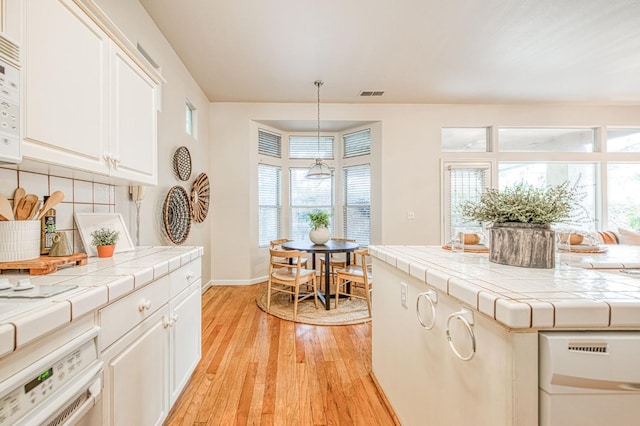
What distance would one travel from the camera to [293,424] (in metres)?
1.57

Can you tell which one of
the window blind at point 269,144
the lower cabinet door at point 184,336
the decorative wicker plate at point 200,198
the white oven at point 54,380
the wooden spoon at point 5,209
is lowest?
the lower cabinet door at point 184,336

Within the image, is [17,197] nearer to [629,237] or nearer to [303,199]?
[303,199]

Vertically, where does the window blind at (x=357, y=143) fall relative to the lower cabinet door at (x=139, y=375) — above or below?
above

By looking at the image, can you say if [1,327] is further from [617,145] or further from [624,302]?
[617,145]

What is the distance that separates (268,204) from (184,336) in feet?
10.9

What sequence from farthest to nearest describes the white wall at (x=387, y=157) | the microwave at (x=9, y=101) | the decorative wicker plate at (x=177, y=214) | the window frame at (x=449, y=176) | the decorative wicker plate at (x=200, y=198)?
the window frame at (x=449, y=176) < the white wall at (x=387, y=157) < the decorative wicker plate at (x=200, y=198) < the decorative wicker plate at (x=177, y=214) < the microwave at (x=9, y=101)

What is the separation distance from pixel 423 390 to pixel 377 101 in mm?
4280

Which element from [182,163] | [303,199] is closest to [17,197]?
[182,163]

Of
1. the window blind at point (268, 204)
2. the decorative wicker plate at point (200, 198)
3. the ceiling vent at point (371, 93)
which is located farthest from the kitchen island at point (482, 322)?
the window blind at point (268, 204)

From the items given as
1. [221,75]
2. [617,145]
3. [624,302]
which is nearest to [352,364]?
[624,302]

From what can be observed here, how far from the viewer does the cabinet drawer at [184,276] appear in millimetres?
1566

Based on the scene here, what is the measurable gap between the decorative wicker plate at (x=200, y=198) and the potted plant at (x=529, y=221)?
10.9ft

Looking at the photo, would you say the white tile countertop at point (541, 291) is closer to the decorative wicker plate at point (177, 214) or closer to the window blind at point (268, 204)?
the decorative wicker plate at point (177, 214)

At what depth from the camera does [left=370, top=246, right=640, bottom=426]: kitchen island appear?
28.5 inches
